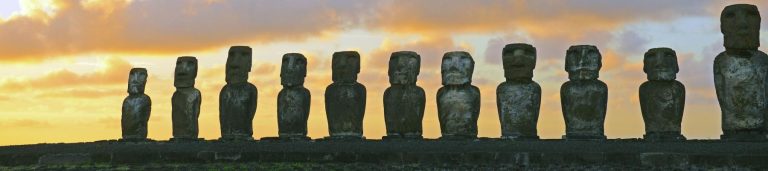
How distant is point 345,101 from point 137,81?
17.1ft

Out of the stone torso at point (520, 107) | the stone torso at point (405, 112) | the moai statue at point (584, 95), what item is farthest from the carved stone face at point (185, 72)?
the moai statue at point (584, 95)

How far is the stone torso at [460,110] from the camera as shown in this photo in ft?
73.0

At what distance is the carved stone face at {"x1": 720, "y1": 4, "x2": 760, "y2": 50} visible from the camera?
20359mm

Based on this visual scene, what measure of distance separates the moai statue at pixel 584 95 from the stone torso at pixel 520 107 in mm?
618

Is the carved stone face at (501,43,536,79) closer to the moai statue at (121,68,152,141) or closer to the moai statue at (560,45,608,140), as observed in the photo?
the moai statue at (560,45,608,140)

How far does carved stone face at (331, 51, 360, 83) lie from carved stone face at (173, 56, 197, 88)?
3326 millimetres

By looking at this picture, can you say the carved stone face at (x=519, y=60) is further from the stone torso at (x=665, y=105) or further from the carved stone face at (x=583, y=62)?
the stone torso at (x=665, y=105)

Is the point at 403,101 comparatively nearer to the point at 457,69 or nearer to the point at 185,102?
the point at 457,69

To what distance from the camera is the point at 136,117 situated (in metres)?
25.2

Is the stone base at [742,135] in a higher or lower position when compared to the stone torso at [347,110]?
lower

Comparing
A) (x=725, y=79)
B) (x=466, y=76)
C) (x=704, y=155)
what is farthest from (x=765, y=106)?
(x=466, y=76)

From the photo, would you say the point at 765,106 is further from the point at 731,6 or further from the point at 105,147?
the point at 105,147

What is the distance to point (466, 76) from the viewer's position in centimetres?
2242

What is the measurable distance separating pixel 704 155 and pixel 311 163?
632cm
